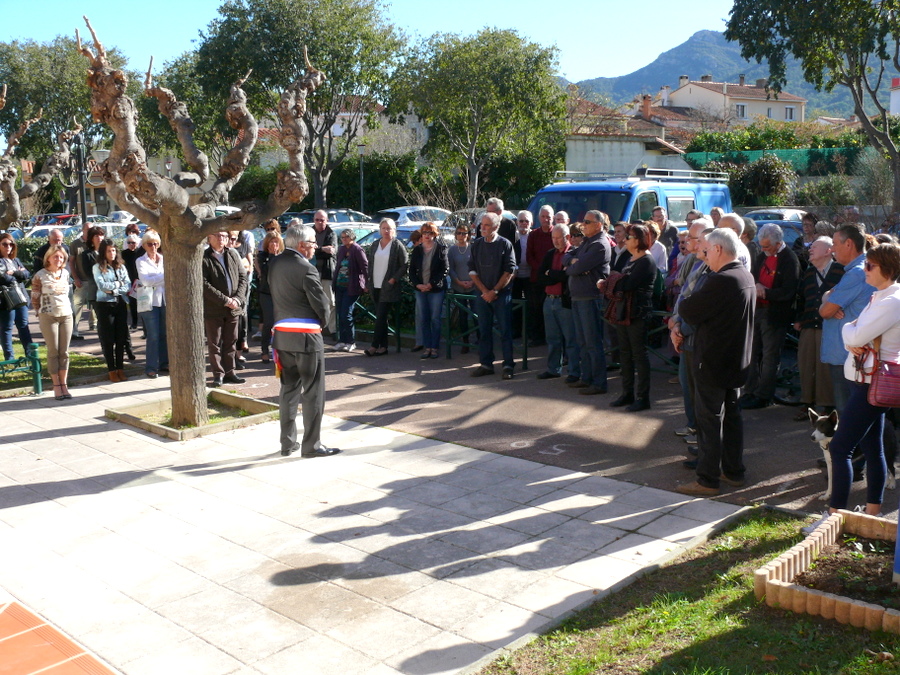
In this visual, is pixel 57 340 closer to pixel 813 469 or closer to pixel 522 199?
pixel 813 469

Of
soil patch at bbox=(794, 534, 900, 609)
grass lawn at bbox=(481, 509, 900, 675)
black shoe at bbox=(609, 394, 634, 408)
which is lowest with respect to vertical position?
grass lawn at bbox=(481, 509, 900, 675)

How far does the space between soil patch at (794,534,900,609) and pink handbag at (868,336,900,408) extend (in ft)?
2.63

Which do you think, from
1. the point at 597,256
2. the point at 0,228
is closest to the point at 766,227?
the point at 597,256

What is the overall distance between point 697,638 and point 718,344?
8.20ft

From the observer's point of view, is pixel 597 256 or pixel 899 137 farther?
pixel 899 137

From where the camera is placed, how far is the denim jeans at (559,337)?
9.91m

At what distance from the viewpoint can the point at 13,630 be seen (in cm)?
462

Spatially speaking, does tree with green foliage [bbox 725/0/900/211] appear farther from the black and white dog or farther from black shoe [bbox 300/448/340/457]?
black shoe [bbox 300/448/340/457]

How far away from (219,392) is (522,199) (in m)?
26.5

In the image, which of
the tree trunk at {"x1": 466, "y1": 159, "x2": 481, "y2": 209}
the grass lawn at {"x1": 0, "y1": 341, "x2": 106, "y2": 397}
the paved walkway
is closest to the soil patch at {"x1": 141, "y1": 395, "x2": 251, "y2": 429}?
the paved walkway

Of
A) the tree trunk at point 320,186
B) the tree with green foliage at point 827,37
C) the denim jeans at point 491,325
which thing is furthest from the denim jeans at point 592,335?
the tree trunk at point 320,186

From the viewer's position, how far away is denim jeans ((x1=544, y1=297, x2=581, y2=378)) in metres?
9.91

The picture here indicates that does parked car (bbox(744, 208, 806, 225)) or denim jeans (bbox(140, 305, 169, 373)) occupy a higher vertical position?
parked car (bbox(744, 208, 806, 225))

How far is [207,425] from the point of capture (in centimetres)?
849
